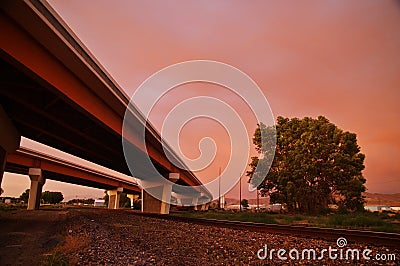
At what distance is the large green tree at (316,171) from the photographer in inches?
1642

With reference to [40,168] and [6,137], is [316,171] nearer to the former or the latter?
[6,137]

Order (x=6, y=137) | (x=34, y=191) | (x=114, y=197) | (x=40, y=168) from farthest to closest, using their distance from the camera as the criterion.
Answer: (x=114, y=197)
(x=34, y=191)
(x=40, y=168)
(x=6, y=137)

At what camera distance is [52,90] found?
15242mm

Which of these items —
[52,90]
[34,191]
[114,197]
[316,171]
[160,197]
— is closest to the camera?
[52,90]

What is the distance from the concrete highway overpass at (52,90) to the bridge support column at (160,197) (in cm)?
1512

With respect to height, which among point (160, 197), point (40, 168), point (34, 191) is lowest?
point (160, 197)

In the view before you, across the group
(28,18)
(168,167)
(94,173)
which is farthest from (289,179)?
(94,173)

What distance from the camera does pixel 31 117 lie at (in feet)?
75.6

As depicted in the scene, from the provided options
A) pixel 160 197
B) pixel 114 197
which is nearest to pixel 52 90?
pixel 160 197

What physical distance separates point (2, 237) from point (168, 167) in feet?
103

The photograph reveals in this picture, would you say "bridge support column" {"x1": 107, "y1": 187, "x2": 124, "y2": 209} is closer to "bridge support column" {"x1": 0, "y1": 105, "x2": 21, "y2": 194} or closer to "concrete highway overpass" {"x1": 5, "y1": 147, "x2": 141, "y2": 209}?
"concrete highway overpass" {"x1": 5, "y1": 147, "x2": 141, "y2": 209}

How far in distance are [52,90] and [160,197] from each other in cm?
3591

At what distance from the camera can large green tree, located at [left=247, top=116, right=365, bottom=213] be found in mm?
41719

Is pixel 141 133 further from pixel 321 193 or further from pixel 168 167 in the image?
pixel 321 193
